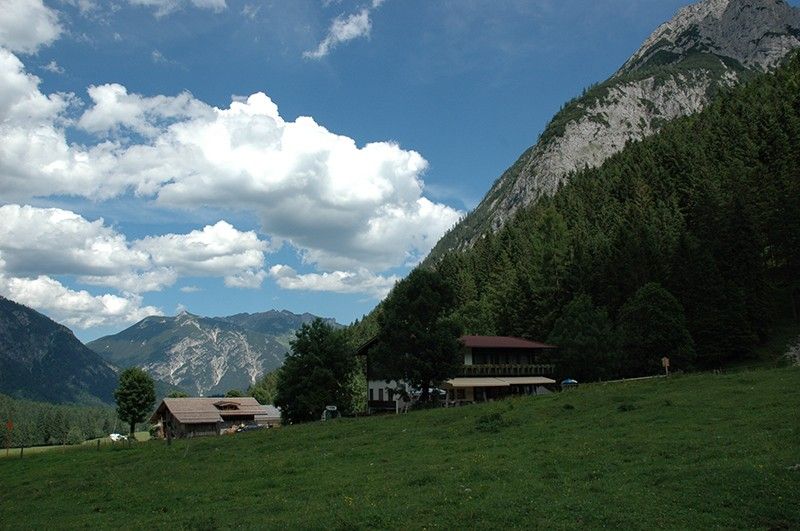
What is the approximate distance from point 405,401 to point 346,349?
398 inches

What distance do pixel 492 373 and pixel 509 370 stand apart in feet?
8.58

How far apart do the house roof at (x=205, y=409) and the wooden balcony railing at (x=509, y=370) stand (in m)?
46.7

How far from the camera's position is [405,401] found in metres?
60.8

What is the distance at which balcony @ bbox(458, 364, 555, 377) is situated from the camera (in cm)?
6888

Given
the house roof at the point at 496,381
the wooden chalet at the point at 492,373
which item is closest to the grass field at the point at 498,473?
the house roof at the point at 496,381

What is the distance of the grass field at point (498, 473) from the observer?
55.2 feet

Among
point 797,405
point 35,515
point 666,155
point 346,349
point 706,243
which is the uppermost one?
point 666,155

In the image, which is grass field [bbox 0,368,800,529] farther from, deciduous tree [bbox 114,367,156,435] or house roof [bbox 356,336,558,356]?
deciduous tree [bbox 114,367,156,435]

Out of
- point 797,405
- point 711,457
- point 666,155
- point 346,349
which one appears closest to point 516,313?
point 346,349

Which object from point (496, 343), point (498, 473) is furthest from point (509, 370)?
point (498, 473)

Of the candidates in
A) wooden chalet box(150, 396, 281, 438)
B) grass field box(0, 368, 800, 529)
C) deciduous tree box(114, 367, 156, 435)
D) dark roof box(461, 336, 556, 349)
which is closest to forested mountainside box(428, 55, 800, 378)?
dark roof box(461, 336, 556, 349)

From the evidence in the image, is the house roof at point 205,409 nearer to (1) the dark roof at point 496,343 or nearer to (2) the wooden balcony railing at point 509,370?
(1) the dark roof at point 496,343

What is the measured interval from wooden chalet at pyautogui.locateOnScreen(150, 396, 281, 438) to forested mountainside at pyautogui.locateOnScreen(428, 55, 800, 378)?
139 ft

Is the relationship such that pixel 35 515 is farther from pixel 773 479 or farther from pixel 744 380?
pixel 744 380
